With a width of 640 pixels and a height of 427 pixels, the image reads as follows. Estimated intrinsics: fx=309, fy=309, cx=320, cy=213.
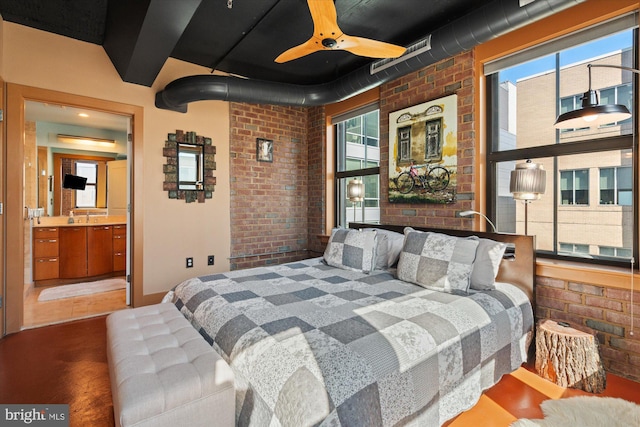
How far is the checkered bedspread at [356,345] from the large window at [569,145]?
0.74 metres

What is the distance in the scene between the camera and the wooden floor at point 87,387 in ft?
5.92

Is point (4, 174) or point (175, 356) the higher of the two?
point (4, 174)

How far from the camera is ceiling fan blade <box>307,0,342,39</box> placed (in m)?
1.71

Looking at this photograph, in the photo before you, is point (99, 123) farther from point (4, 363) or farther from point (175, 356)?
point (175, 356)

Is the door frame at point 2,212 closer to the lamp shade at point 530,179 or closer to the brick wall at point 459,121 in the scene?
the brick wall at point 459,121

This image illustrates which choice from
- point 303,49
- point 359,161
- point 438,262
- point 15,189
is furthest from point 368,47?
point 15,189

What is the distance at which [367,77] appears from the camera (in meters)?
3.31

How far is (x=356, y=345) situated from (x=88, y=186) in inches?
269

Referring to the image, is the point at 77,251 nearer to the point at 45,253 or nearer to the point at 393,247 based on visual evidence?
the point at 45,253

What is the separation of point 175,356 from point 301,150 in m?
3.79

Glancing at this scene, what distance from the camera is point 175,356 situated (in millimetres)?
1490

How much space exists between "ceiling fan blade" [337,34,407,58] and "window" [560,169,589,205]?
5.56ft

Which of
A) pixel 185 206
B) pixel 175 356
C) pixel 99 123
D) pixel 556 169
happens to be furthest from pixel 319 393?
pixel 99 123

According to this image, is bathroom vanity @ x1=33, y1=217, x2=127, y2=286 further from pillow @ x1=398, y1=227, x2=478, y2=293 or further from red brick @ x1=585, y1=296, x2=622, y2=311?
red brick @ x1=585, y1=296, x2=622, y2=311
